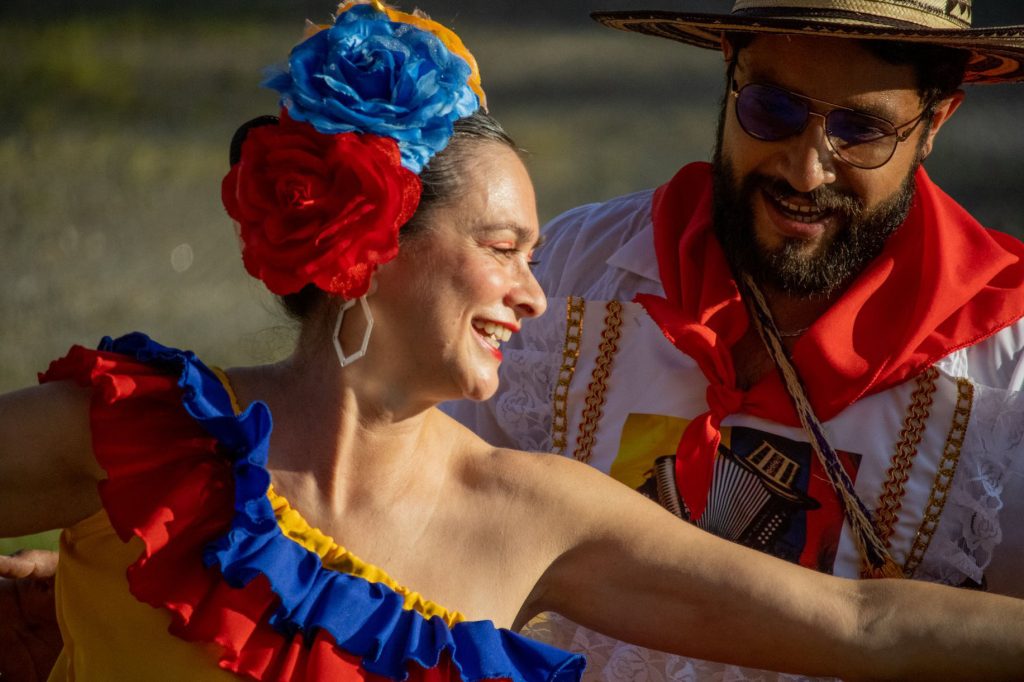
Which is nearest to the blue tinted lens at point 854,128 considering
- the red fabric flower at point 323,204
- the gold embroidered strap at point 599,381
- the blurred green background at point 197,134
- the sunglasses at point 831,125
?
the sunglasses at point 831,125

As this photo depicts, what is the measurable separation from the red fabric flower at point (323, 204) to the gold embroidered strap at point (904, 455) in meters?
1.40

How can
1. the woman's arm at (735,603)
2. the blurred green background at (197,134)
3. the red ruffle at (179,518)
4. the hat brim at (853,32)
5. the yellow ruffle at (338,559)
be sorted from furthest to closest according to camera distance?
the blurred green background at (197,134) → the hat brim at (853,32) → the woman's arm at (735,603) → the yellow ruffle at (338,559) → the red ruffle at (179,518)

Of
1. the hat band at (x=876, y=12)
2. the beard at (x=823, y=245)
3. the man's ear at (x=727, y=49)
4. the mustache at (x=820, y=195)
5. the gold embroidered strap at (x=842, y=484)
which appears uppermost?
the hat band at (x=876, y=12)

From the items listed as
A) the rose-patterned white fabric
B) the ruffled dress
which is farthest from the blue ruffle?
the rose-patterned white fabric

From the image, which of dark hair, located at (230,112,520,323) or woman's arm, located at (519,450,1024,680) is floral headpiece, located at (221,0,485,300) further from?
woman's arm, located at (519,450,1024,680)

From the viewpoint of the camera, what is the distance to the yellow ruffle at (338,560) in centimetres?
234

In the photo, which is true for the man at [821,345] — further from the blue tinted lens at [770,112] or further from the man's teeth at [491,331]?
the man's teeth at [491,331]

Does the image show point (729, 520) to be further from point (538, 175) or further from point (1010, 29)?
point (538, 175)

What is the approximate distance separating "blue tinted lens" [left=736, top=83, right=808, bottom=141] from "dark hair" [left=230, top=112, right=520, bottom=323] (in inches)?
36.7

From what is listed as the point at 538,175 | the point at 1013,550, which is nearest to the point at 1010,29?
the point at 1013,550

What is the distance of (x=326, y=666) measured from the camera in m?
2.24

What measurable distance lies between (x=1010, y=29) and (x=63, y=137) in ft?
14.7

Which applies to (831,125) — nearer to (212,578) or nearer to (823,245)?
(823,245)

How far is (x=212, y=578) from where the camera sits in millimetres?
2281
